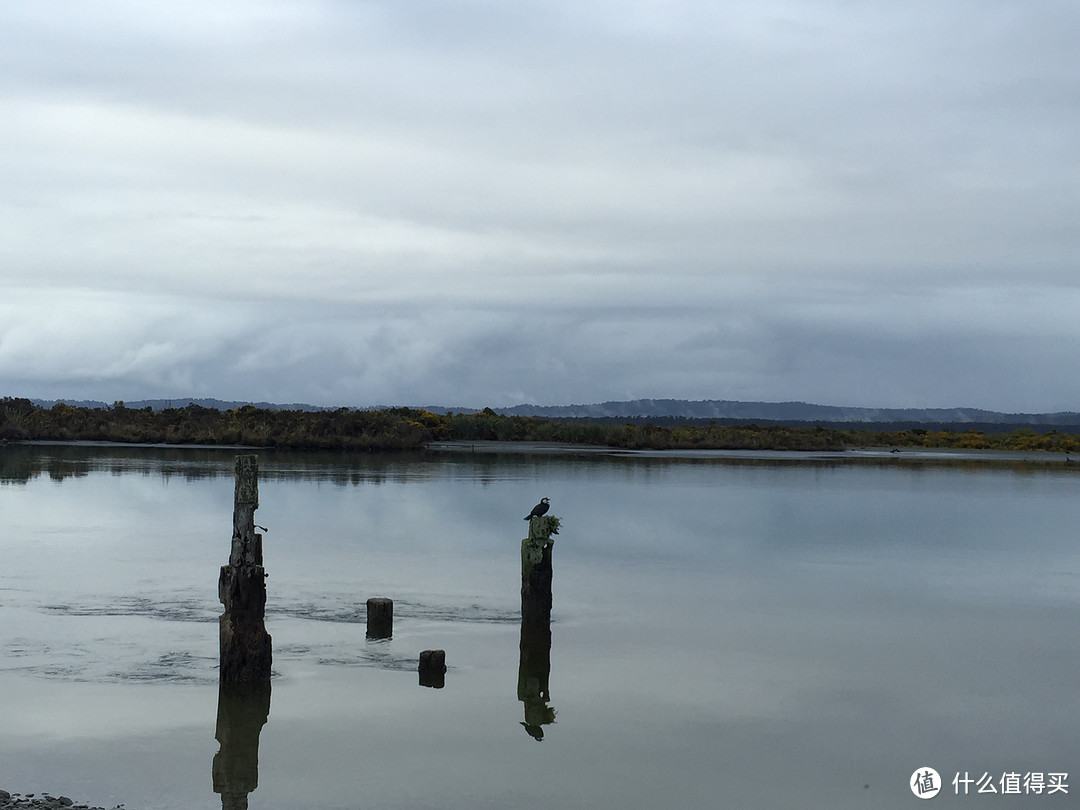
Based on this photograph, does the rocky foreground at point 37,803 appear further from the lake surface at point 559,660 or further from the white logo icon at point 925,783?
the white logo icon at point 925,783

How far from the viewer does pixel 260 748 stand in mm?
8977

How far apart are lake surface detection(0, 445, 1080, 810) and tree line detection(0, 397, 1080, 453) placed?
1159 inches

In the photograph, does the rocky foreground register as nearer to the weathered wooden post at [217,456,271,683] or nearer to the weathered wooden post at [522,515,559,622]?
the weathered wooden post at [217,456,271,683]

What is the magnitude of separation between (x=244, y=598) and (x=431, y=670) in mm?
1748

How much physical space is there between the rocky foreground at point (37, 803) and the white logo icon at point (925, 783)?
521 cm

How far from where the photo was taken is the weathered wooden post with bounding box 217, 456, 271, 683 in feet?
32.6

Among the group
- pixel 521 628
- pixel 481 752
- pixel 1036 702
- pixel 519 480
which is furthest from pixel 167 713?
pixel 519 480

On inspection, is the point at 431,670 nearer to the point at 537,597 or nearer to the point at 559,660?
the point at 559,660

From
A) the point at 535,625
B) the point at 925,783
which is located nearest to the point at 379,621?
the point at 535,625

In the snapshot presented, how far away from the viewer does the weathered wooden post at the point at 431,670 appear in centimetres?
1063

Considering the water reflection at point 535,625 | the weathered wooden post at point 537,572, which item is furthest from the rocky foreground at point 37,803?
the weathered wooden post at point 537,572

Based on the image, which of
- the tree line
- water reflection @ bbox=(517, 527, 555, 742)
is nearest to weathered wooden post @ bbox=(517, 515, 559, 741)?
water reflection @ bbox=(517, 527, 555, 742)

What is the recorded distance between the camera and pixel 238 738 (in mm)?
9125

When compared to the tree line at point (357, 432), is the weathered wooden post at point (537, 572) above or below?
below
